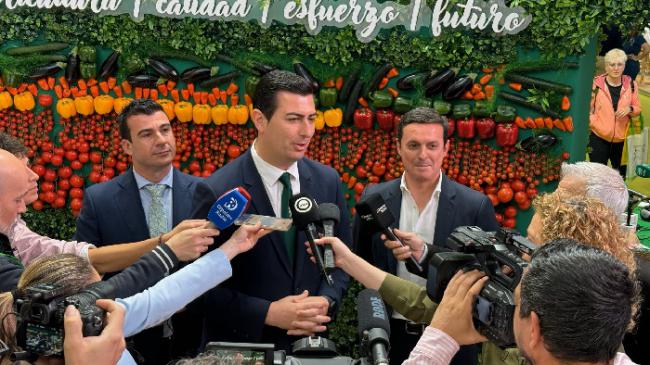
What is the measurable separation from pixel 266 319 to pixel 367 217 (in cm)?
66

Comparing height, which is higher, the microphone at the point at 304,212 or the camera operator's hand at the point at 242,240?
the microphone at the point at 304,212

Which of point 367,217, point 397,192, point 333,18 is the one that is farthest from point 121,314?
point 333,18

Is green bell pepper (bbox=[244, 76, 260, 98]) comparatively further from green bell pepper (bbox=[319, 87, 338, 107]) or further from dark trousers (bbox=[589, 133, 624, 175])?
dark trousers (bbox=[589, 133, 624, 175])

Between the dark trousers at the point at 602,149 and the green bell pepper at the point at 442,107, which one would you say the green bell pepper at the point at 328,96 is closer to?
the green bell pepper at the point at 442,107

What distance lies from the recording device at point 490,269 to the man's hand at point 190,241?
971 millimetres

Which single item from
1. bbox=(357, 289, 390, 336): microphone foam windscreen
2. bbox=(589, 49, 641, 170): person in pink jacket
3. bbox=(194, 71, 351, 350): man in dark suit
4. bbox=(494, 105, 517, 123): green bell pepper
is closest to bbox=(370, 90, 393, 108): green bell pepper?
bbox=(494, 105, 517, 123): green bell pepper

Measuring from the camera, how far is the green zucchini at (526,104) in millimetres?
5508

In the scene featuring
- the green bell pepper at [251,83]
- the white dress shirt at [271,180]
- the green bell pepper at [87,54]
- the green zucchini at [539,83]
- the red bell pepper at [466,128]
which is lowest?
the white dress shirt at [271,180]

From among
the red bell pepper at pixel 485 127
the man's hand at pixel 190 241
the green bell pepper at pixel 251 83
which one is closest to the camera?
the man's hand at pixel 190 241

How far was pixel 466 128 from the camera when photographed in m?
5.59

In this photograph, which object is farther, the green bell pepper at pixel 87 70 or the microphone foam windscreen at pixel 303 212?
the green bell pepper at pixel 87 70

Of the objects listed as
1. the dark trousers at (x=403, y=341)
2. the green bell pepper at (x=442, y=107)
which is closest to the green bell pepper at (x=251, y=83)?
the green bell pepper at (x=442, y=107)

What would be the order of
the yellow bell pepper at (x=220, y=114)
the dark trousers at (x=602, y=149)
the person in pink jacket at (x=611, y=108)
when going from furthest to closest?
the dark trousers at (x=602, y=149) < the person in pink jacket at (x=611, y=108) < the yellow bell pepper at (x=220, y=114)

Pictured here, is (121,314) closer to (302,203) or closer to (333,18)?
(302,203)
